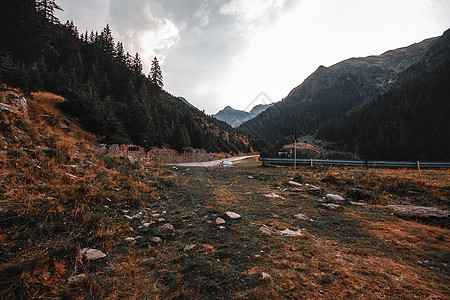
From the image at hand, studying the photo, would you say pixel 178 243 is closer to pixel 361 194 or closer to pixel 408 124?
pixel 361 194

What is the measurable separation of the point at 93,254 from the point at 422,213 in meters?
9.53

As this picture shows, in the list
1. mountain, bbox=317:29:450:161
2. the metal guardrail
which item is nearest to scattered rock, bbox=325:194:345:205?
the metal guardrail

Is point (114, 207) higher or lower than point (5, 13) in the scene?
lower

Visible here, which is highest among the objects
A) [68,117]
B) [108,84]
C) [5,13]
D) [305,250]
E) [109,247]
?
[5,13]

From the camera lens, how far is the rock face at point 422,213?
5179 mm

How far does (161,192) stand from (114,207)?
108 inches

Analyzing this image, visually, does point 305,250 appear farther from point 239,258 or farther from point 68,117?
point 68,117

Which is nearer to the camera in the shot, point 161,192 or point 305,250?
point 305,250

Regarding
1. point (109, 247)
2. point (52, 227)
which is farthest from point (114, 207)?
point (109, 247)

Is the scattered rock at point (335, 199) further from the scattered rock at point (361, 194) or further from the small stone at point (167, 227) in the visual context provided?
the small stone at point (167, 227)

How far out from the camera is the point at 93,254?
315 centimetres

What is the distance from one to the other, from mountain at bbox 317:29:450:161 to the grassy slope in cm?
7172

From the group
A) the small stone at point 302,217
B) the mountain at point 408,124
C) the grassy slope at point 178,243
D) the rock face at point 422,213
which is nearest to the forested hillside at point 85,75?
the grassy slope at point 178,243

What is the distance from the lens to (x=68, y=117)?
1811 centimetres
